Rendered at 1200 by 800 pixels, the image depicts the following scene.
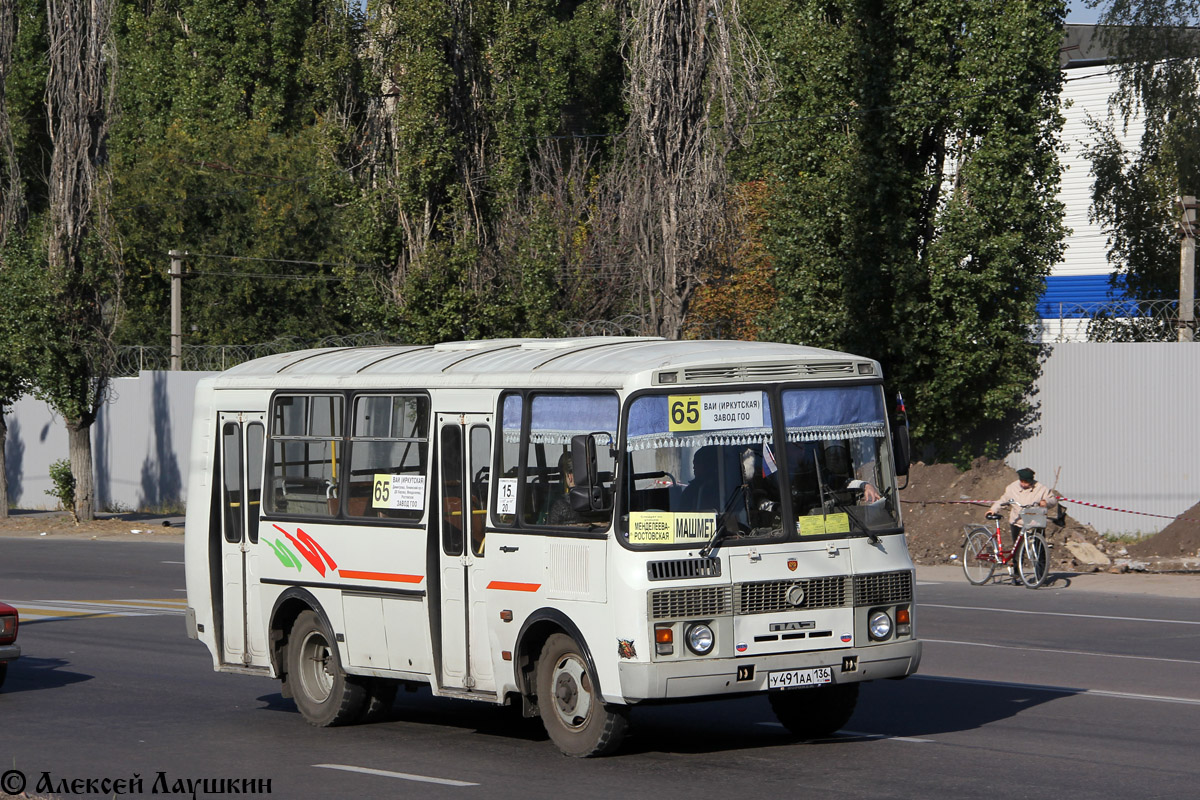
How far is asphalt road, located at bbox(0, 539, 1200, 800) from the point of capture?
905cm

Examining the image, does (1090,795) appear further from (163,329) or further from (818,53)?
(163,329)

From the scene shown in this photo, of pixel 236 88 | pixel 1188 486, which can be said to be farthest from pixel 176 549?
pixel 236 88

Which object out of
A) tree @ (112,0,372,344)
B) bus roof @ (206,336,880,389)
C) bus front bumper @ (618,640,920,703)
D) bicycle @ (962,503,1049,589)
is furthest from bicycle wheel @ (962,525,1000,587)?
tree @ (112,0,372,344)

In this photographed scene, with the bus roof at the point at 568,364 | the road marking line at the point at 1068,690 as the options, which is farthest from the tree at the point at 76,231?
the road marking line at the point at 1068,690

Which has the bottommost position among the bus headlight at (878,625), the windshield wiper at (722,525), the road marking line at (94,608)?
the road marking line at (94,608)

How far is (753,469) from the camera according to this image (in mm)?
9781

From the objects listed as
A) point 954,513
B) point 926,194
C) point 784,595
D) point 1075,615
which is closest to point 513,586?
point 784,595

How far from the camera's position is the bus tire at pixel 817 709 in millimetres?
10477

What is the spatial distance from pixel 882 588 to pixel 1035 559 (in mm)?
12502

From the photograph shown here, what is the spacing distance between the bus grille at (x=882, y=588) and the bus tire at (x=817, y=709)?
71cm

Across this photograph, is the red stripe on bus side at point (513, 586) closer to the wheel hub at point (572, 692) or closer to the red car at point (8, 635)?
the wheel hub at point (572, 692)

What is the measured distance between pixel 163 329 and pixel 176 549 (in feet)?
79.8

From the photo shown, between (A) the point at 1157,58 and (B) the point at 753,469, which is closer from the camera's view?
(B) the point at 753,469

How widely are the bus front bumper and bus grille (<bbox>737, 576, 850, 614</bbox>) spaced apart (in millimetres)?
281
